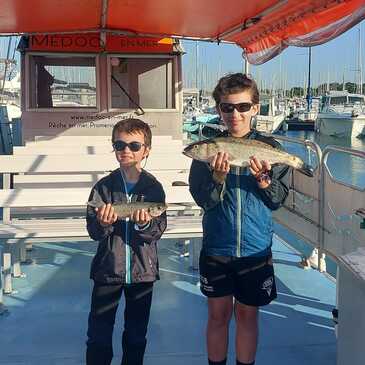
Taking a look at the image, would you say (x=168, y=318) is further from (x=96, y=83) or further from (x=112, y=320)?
(x=96, y=83)

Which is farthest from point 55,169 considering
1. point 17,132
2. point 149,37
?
point 17,132

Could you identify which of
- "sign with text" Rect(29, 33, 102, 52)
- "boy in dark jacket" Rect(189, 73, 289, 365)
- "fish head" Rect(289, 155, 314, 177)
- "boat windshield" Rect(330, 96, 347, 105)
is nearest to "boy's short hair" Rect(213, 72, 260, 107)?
"boy in dark jacket" Rect(189, 73, 289, 365)

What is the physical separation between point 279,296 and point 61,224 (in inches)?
85.9

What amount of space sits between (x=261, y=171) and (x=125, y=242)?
0.87 metres

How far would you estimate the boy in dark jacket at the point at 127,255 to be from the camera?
118 inches

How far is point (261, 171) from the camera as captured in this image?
2740 mm

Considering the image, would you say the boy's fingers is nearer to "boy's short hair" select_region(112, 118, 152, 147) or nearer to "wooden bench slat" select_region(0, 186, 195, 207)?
"boy's short hair" select_region(112, 118, 152, 147)

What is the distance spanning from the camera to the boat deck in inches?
151

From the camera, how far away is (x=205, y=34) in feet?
25.1

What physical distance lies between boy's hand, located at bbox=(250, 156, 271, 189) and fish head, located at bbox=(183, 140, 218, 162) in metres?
0.21

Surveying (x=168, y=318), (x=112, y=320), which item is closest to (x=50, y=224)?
(x=168, y=318)

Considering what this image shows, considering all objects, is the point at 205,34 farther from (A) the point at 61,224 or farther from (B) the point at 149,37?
(A) the point at 61,224

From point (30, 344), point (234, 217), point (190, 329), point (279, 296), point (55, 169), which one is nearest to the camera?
point (234, 217)

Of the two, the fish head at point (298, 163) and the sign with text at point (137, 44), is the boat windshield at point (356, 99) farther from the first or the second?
the fish head at point (298, 163)
